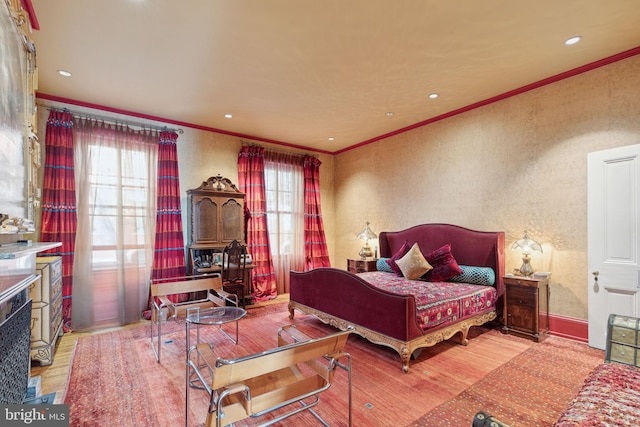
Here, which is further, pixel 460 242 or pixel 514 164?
pixel 460 242

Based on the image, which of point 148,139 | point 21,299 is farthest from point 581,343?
point 148,139

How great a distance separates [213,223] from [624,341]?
4621mm

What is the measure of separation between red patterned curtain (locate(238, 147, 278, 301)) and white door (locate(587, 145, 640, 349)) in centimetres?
440

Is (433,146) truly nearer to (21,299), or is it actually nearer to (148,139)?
(148,139)

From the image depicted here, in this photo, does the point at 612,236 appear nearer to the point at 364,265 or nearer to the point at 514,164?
the point at 514,164

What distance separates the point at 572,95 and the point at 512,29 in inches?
56.1

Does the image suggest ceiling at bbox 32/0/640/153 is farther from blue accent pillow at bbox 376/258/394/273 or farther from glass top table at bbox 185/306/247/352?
glass top table at bbox 185/306/247/352

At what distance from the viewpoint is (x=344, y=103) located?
4.06 meters

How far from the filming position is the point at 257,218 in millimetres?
5398

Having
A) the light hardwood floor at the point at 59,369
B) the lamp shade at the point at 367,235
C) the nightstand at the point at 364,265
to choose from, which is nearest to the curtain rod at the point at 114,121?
the light hardwood floor at the point at 59,369

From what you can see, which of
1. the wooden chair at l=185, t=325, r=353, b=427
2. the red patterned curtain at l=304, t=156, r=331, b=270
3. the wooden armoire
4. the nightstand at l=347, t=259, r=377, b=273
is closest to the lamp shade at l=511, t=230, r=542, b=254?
the nightstand at l=347, t=259, r=377, b=273

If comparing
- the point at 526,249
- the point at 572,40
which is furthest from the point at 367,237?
the point at 572,40

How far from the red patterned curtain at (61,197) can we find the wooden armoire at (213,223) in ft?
4.67

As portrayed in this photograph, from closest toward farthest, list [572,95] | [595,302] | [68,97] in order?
[595,302], [572,95], [68,97]
